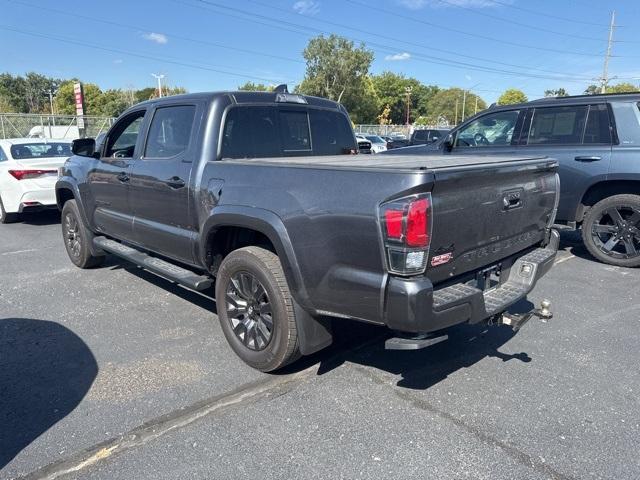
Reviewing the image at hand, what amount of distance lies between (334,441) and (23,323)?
329 cm

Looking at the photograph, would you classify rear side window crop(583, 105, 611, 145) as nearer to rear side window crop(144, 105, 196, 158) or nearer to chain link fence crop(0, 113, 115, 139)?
rear side window crop(144, 105, 196, 158)

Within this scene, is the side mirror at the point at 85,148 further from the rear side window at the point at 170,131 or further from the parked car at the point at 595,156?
the parked car at the point at 595,156

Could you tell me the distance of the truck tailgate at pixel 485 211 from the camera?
8.89 feet

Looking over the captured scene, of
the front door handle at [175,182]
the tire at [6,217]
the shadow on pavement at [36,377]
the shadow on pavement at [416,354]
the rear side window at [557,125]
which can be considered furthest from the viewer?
the tire at [6,217]

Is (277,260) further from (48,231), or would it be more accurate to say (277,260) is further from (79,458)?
(48,231)

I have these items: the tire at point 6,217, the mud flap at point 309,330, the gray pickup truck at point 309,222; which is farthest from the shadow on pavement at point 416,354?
the tire at point 6,217

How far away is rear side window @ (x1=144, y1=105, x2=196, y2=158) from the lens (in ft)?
13.6

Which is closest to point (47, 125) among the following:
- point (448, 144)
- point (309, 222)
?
point (448, 144)

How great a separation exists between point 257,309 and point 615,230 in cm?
495

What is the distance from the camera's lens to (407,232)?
2529 millimetres

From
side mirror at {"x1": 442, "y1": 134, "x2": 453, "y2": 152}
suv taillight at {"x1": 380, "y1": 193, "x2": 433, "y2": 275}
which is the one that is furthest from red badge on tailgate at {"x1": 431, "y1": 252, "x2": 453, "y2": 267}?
side mirror at {"x1": 442, "y1": 134, "x2": 453, "y2": 152}

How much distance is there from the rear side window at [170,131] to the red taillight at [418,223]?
2.26 meters

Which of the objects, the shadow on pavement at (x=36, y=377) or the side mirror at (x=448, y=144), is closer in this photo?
the shadow on pavement at (x=36, y=377)

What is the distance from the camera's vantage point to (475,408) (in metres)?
3.12
